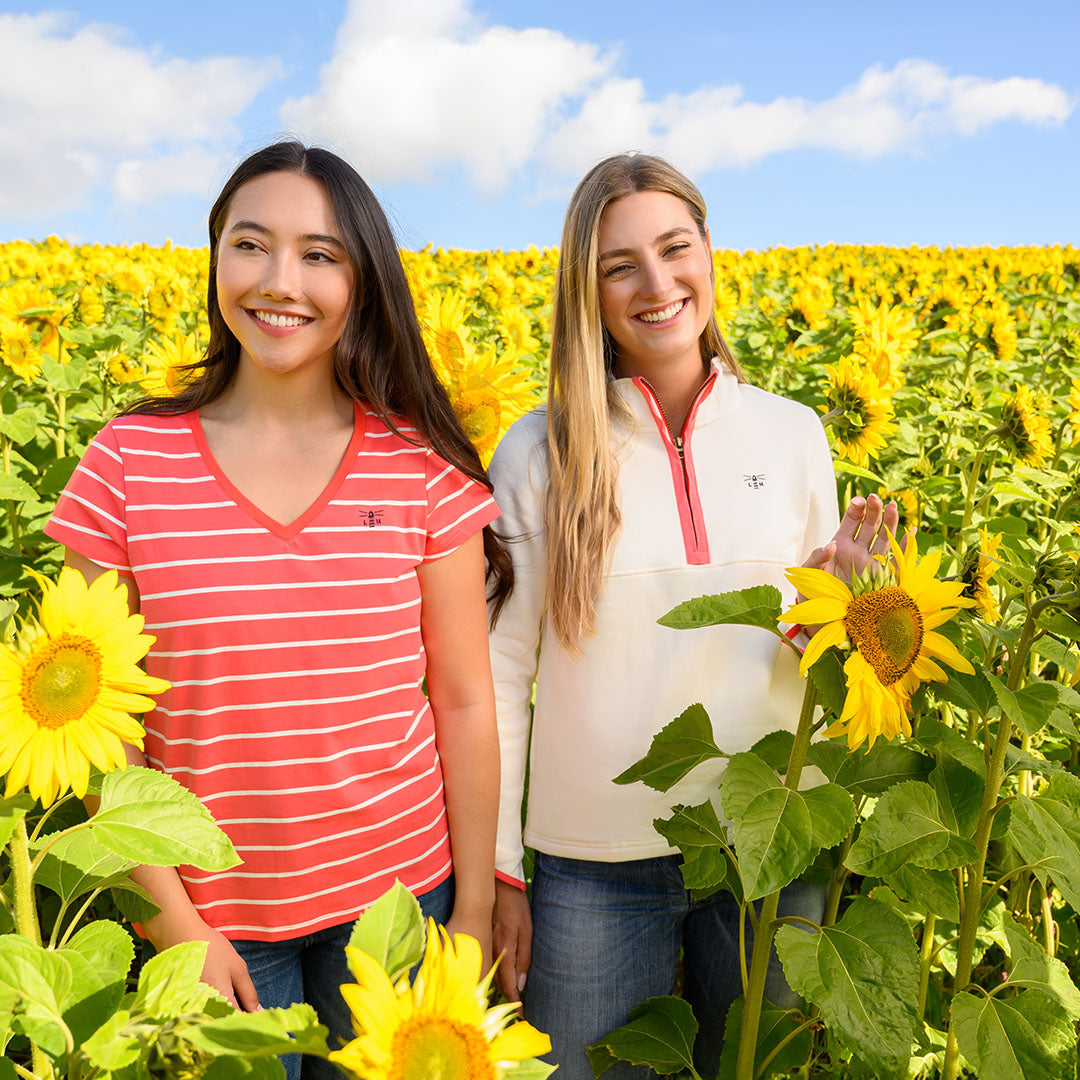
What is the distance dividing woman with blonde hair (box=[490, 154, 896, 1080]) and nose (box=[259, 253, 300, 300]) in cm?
50

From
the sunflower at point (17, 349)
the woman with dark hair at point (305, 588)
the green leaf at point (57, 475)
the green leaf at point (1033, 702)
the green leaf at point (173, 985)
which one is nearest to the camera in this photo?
the green leaf at point (173, 985)

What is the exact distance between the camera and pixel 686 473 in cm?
180

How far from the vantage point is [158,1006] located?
0.74 meters

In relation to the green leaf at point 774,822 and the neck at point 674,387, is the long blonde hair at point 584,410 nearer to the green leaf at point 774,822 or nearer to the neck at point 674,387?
the neck at point 674,387

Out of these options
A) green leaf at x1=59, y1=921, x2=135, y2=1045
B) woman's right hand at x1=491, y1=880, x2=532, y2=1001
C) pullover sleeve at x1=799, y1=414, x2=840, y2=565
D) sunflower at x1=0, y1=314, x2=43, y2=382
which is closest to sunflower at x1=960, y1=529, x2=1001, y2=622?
pullover sleeve at x1=799, y1=414, x2=840, y2=565

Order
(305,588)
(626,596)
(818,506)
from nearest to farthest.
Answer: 1. (305,588)
2. (626,596)
3. (818,506)

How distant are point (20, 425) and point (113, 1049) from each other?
2249mm

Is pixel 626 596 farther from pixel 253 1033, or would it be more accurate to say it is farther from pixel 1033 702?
pixel 253 1033

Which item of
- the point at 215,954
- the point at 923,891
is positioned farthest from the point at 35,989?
the point at 923,891

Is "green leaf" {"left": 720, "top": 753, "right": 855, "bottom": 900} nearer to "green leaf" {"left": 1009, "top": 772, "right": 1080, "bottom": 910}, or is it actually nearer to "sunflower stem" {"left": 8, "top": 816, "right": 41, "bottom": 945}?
"green leaf" {"left": 1009, "top": 772, "right": 1080, "bottom": 910}

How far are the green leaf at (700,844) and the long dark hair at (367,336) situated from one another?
612 mm

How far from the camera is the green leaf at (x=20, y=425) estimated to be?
2.53 metres

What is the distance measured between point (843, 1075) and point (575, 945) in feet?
1.83

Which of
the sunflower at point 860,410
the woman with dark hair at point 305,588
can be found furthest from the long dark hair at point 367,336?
the sunflower at point 860,410
